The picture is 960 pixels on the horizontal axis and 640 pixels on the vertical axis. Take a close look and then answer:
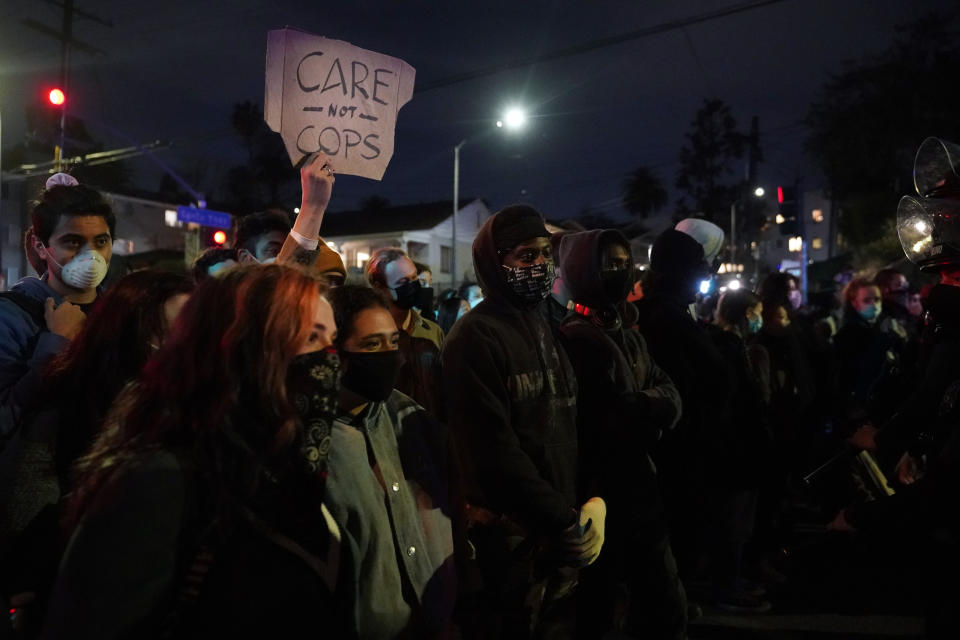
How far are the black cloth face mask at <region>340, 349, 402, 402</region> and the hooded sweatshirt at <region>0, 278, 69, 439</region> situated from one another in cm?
96

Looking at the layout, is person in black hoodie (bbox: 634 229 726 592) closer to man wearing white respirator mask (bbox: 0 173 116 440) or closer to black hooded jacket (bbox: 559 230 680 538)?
black hooded jacket (bbox: 559 230 680 538)

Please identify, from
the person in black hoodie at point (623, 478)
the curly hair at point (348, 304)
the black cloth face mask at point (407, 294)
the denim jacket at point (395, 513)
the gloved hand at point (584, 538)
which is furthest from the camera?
the black cloth face mask at point (407, 294)

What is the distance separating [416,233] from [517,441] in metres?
44.9

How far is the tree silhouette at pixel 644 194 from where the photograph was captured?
7175cm

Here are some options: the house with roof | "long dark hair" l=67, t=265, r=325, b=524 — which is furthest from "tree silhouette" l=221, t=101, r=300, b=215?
"long dark hair" l=67, t=265, r=325, b=524

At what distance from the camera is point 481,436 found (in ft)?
9.08

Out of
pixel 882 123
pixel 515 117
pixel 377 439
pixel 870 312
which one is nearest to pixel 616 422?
pixel 377 439

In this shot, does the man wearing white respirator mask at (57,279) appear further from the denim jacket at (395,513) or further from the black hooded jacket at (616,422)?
the black hooded jacket at (616,422)

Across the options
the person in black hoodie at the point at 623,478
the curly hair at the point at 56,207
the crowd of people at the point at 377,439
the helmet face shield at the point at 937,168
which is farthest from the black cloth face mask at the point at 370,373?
the helmet face shield at the point at 937,168

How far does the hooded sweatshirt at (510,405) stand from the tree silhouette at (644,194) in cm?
7124

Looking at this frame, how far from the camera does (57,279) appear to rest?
313 cm

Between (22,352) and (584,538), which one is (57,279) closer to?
(22,352)

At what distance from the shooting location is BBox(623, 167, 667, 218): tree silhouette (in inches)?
2825

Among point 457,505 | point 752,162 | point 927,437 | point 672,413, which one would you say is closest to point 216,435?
point 457,505
